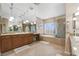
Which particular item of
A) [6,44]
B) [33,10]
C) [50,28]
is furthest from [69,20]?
[6,44]

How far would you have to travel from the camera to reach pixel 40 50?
6.54ft

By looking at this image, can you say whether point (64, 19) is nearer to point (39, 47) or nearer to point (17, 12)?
point (39, 47)

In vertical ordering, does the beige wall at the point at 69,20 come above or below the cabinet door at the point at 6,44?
above

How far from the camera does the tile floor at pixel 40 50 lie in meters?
1.96

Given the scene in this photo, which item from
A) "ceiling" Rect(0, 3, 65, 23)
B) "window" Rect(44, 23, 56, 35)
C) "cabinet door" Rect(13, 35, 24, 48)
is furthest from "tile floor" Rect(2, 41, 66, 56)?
"ceiling" Rect(0, 3, 65, 23)

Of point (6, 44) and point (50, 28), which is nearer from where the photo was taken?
point (6, 44)

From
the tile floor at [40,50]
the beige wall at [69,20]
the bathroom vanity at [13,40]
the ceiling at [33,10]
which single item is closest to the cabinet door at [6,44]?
the bathroom vanity at [13,40]

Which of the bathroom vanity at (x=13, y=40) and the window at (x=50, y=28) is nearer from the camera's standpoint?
the bathroom vanity at (x=13, y=40)

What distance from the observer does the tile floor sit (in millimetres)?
1965

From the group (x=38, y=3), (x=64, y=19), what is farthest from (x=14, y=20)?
(x=64, y=19)

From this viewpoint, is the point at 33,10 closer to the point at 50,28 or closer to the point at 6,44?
the point at 50,28

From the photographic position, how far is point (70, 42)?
1980 millimetres

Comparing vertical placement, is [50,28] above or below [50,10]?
below

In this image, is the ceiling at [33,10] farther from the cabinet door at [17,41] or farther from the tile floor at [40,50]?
the tile floor at [40,50]
